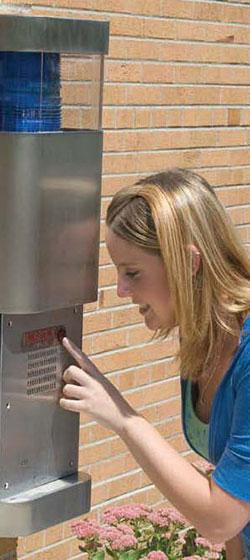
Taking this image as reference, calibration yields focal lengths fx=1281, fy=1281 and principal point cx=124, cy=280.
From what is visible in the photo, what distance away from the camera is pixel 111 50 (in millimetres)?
5016

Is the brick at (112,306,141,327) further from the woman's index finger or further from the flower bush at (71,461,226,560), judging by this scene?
the woman's index finger

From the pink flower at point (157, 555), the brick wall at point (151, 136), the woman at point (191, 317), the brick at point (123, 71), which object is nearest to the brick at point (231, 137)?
the brick wall at point (151, 136)

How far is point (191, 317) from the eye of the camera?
2891 mm

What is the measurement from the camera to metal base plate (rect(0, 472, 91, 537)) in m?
3.16

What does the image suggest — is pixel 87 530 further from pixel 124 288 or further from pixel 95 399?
pixel 124 288

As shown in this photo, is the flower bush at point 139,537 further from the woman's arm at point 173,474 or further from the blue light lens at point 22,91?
the blue light lens at point 22,91

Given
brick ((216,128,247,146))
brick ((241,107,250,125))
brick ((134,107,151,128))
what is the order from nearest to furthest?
brick ((134,107,151,128)), brick ((216,128,247,146)), brick ((241,107,250,125))

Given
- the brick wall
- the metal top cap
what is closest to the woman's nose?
the metal top cap

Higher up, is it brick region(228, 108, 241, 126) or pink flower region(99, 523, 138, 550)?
brick region(228, 108, 241, 126)

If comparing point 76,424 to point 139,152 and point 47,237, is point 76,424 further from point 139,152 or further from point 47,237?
point 139,152

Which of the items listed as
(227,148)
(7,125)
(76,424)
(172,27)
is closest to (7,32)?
(7,125)

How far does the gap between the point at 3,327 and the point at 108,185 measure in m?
2.07

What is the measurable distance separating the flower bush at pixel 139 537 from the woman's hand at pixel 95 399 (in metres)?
0.78

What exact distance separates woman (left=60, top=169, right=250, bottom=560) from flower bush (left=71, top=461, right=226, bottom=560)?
0.79 metres
